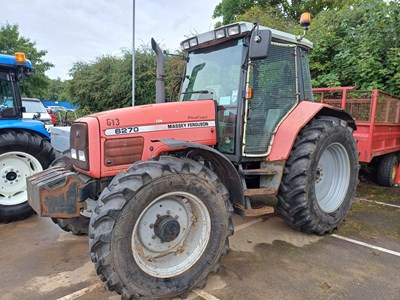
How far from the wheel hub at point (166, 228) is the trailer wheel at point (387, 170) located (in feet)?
16.7

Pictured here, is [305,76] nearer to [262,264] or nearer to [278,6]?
[262,264]

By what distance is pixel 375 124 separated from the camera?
5.18 meters

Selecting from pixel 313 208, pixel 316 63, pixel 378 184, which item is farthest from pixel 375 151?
pixel 316 63

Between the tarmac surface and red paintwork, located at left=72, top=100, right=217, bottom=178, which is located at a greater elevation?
red paintwork, located at left=72, top=100, right=217, bottom=178

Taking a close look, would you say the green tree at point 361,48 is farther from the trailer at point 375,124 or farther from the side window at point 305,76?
the side window at point 305,76

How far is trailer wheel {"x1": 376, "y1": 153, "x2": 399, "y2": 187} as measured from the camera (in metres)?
5.99

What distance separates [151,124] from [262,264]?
172cm

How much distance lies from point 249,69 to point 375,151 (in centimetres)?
334

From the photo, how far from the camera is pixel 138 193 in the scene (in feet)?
7.48

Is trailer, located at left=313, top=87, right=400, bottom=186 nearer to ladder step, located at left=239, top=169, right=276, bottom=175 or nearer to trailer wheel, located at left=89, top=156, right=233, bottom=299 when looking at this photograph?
ladder step, located at left=239, top=169, right=276, bottom=175

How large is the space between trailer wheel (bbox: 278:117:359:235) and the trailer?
1.38 m

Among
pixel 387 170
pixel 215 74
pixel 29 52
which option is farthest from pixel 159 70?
pixel 29 52

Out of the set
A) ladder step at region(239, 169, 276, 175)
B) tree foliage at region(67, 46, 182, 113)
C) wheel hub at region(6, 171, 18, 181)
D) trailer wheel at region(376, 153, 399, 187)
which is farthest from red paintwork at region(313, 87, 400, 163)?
tree foliage at region(67, 46, 182, 113)

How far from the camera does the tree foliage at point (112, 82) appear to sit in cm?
1463
